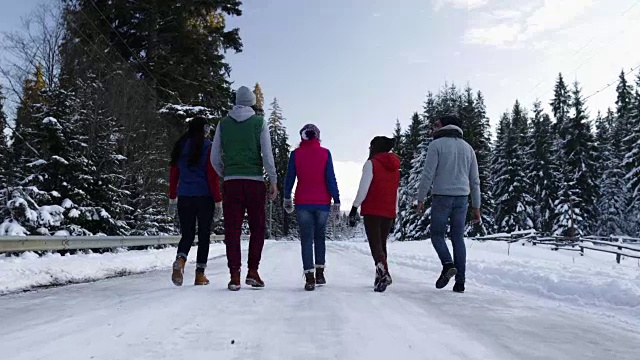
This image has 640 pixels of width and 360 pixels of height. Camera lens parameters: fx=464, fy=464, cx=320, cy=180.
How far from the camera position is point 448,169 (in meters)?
5.86

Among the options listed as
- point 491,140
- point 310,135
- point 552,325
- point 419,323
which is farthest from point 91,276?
point 491,140

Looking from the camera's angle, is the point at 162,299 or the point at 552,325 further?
the point at 162,299

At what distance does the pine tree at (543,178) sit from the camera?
48.4 metres

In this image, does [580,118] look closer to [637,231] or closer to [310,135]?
[637,231]

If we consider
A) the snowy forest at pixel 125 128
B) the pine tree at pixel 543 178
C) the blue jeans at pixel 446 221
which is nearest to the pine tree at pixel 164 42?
the snowy forest at pixel 125 128

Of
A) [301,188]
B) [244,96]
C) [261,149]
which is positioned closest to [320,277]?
[301,188]

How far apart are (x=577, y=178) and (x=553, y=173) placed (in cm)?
266

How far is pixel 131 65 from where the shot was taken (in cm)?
2145

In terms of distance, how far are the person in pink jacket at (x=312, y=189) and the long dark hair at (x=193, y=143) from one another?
1.13 metres

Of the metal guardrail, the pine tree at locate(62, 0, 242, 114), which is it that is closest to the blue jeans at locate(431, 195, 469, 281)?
the metal guardrail

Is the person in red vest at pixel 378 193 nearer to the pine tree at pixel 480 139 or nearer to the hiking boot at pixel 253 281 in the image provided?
the hiking boot at pixel 253 281

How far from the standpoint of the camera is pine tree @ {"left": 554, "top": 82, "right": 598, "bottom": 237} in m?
45.0

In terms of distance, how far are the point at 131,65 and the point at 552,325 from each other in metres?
21.7

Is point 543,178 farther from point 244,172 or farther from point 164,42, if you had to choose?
point 244,172
